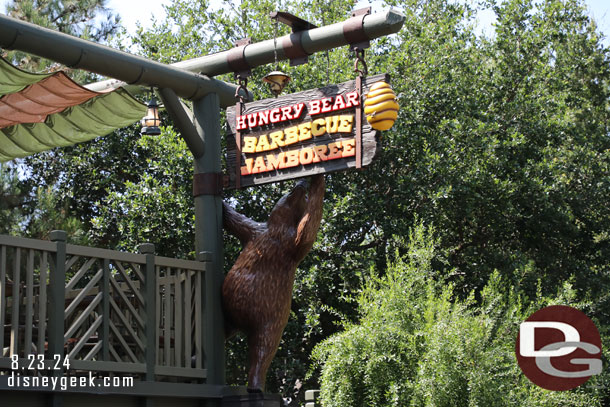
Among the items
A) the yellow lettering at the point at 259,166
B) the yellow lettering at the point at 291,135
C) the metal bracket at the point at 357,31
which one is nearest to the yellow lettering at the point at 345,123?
the yellow lettering at the point at 291,135

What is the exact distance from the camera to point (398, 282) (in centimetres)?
1173

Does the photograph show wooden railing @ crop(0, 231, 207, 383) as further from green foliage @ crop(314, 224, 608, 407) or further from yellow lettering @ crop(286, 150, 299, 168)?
green foliage @ crop(314, 224, 608, 407)

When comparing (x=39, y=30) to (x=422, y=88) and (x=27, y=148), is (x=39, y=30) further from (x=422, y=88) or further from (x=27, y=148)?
(x=422, y=88)

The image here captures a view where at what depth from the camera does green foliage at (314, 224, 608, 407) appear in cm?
1052

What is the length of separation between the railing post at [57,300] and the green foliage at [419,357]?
17.1 ft

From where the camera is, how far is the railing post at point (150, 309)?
23.0ft

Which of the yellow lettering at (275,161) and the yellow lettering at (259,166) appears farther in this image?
the yellow lettering at (259,166)

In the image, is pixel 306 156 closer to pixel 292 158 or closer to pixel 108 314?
pixel 292 158

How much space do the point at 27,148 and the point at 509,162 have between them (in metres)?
9.60

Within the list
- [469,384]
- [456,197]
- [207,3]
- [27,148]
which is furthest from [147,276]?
[207,3]

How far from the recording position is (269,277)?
797 centimetres

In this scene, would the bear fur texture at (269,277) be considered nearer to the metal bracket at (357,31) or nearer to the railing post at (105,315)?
the metal bracket at (357,31)

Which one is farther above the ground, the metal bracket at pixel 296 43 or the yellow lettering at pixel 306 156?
the metal bracket at pixel 296 43

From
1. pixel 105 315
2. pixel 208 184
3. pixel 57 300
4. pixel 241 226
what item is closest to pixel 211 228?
pixel 241 226
